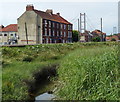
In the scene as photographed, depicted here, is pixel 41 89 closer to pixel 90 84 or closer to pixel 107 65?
pixel 90 84

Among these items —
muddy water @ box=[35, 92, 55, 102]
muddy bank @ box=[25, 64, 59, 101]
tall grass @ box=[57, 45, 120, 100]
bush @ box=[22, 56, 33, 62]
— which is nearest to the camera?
tall grass @ box=[57, 45, 120, 100]

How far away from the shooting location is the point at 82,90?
677 centimetres

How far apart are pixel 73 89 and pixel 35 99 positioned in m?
1.98

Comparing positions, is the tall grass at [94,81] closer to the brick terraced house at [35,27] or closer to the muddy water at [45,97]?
the muddy water at [45,97]

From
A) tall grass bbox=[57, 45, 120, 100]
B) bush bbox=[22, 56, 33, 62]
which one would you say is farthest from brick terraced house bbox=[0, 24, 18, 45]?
tall grass bbox=[57, 45, 120, 100]

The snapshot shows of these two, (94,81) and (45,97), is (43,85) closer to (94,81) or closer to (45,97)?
(45,97)

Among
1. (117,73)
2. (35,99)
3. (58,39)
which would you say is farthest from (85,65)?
(58,39)

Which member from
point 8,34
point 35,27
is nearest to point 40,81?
point 35,27

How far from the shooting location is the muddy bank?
8.48m

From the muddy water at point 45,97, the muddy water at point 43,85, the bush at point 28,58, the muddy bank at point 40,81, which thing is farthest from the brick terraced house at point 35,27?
the muddy water at point 45,97

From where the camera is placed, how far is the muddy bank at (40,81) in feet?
27.8

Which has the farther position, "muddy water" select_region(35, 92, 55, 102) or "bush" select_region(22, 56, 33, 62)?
"bush" select_region(22, 56, 33, 62)

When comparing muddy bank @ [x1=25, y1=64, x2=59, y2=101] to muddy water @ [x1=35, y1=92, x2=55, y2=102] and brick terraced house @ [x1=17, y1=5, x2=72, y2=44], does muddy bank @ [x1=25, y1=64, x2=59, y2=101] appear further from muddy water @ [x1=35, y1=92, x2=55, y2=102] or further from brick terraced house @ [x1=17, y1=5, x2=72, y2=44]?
brick terraced house @ [x1=17, y1=5, x2=72, y2=44]

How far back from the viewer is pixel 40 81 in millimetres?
10125
